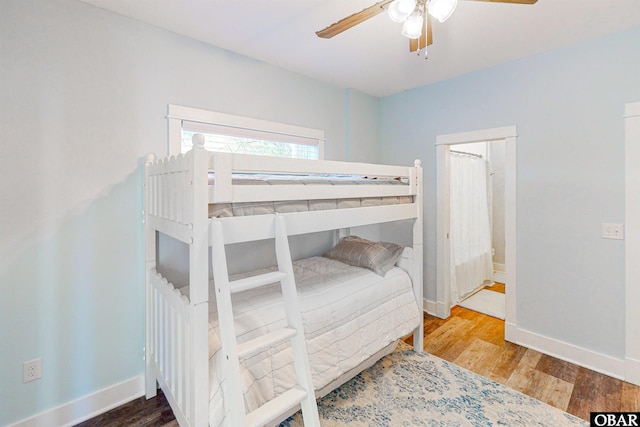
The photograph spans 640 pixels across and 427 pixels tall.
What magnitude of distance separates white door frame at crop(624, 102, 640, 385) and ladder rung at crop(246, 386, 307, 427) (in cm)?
254

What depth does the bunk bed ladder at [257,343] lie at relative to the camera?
48.6 inches

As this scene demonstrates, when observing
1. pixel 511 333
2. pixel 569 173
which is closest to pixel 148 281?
pixel 511 333

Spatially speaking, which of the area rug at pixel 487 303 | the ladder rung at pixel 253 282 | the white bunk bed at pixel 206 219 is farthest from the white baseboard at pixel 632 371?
the ladder rung at pixel 253 282

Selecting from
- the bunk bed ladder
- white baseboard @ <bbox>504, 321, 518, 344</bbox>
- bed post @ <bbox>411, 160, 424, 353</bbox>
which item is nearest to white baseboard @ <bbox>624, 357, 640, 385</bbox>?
white baseboard @ <bbox>504, 321, 518, 344</bbox>

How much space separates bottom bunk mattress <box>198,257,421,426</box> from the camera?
1.44 metres

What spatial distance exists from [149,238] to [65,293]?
Result: 1.80 ft

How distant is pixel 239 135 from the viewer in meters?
2.57

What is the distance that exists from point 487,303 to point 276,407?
3352 millimetres

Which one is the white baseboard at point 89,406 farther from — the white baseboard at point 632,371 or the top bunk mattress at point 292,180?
the white baseboard at point 632,371

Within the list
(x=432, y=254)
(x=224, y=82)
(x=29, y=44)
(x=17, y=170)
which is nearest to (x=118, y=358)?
(x=17, y=170)

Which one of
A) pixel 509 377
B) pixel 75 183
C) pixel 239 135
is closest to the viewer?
pixel 75 183

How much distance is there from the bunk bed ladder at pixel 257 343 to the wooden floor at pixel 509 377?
975 millimetres

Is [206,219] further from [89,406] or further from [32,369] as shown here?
[89,406]

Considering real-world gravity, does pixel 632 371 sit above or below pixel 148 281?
below
